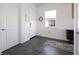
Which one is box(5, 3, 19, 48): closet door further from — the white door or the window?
the window

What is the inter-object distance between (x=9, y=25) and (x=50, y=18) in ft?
10.1

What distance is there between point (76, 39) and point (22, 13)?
9.71 feet

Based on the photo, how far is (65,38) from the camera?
4867 millimetres

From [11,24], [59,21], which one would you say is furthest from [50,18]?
[11,24]

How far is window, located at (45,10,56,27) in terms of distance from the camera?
5.39 meters

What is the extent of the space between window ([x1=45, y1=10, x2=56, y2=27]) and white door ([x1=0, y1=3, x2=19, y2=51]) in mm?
2564

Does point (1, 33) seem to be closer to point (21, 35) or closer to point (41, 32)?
point (21, 35)

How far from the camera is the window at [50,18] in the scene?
539 centimetres

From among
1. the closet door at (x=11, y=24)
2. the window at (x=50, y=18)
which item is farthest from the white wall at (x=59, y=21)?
the closet door at (x=11, y=24)

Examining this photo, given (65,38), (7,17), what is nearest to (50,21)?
(65,38)

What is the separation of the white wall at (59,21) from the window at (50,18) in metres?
0.24

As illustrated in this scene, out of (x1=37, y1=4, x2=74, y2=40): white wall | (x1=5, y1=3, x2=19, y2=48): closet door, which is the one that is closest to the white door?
(x1=5, y1=3, x2=19, y2=48): closet door

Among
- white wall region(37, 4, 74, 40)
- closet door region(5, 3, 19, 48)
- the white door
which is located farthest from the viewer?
white wall region(37, 4, 74, 40)

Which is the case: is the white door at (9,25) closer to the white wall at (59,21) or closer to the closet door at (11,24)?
the closet door at (11,24)
